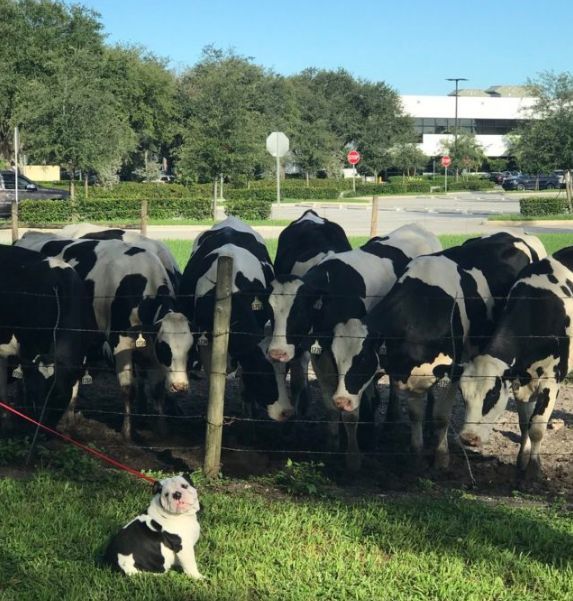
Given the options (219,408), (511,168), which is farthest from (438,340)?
(511,168)

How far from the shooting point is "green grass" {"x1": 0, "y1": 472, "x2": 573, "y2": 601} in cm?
505

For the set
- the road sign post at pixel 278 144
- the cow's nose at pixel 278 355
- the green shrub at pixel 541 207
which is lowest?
the cow's nose at pixel 278 355

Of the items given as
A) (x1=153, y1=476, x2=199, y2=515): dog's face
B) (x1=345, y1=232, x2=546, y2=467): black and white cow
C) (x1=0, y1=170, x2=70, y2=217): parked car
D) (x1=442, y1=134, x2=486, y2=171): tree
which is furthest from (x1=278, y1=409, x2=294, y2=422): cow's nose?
(x1=442, y1=134, x2=486, y2=171): tree

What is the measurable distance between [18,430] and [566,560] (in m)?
5.35

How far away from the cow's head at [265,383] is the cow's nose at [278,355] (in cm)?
19

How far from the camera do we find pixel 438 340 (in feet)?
28.2

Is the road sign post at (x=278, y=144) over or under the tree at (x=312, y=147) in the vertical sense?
under

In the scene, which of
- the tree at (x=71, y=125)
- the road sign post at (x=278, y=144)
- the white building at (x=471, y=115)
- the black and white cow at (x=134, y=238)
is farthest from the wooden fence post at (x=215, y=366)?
the white building at (x=471, y=115)

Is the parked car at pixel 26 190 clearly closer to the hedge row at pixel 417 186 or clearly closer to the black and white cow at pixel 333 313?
the black and white cow at pixel 333 313

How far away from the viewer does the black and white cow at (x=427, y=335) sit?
8.55 metres

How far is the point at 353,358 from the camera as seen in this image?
8.52m

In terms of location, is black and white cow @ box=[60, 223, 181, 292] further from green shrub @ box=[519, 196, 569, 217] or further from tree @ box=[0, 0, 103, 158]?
tree @ box=[0, 0, 103, 158]

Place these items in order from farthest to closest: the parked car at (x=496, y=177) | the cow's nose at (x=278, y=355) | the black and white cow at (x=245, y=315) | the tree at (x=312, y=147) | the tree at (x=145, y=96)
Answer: the parked car at (x=496, y=177)
the tree at (x=312, y=147)
the tree at (x=145, y=96)
the black and white cow at (x=245, y=315)
the cow's nose at (x=278, y=355)

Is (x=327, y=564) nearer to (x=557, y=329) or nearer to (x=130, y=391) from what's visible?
(x=557, y=329)
